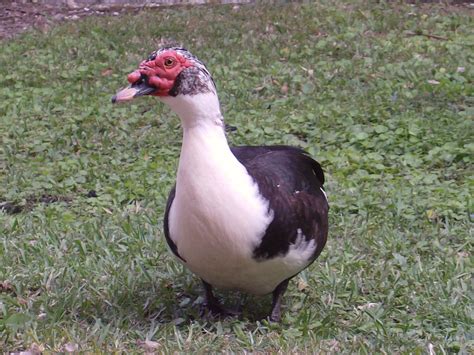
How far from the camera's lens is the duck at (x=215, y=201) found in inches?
139

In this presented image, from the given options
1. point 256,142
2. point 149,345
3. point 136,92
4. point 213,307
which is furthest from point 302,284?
point 256,142

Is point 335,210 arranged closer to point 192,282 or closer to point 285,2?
point 192,282

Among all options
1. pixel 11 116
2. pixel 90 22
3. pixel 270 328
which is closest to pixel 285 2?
pixel 90 22

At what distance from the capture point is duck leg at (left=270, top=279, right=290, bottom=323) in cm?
401

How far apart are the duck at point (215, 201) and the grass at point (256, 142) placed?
298 mm

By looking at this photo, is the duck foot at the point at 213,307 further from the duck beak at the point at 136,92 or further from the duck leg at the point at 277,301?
the duck beak at the point at 136,92

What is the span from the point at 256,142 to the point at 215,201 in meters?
3.01

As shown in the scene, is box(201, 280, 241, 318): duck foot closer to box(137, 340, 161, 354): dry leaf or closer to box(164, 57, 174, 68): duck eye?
box(137, 340, 161, 354): dry leaf

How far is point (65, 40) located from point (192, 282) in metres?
5.05

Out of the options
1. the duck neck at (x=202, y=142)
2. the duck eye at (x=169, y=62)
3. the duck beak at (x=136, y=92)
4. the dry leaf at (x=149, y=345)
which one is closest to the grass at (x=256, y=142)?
the dry leaf at (x=149, y=345)

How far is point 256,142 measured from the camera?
21.3 ft

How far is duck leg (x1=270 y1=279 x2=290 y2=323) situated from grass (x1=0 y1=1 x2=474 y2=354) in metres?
0.06

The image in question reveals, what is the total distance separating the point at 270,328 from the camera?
3.89 meters

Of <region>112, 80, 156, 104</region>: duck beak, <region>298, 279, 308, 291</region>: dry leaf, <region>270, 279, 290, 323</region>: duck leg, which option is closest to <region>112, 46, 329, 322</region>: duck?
<region>112, 80, 156, 104</region>: duck beak
